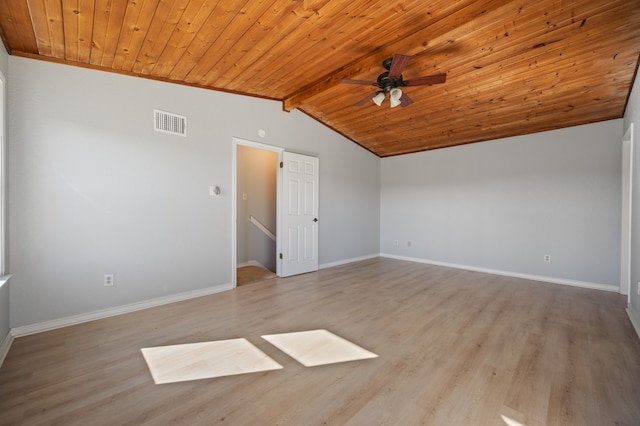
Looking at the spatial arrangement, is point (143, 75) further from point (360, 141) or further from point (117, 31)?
point (360, 141)

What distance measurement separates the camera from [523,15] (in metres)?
2.42

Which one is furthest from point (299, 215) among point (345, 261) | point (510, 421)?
point (510, 421)

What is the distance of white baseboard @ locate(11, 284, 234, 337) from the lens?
103 inches

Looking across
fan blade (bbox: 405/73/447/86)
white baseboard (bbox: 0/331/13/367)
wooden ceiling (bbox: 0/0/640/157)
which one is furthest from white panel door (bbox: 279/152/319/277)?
white baseboard (bbox: 0/331/13/367)

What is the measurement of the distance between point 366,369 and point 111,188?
10.5 feet

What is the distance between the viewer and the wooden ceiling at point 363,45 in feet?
7.50

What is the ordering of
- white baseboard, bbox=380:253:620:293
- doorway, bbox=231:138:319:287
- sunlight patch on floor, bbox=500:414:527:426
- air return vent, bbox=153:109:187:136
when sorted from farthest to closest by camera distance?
1. doorway, bbox=231:138:319:287
2. white baseboard, bbox=380:253:620:293
3. air return vent, bbox=153:109:187:136
4. sunlight patch on floor, bbox=500:414:527:426

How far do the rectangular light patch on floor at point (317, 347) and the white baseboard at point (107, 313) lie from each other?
1613 millimetres

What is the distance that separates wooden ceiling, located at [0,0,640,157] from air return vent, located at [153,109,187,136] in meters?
0.44

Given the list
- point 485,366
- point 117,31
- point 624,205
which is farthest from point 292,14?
→ point 624,205

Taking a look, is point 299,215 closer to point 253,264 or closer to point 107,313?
point 253,264

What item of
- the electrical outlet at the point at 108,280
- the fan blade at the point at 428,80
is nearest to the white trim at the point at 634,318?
the fan blade at the point at 428,80

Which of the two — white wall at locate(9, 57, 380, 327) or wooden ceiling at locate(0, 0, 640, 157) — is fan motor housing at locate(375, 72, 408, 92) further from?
white wall at locate(9, 57, 380, 327)

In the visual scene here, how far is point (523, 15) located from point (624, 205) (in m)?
3.52
